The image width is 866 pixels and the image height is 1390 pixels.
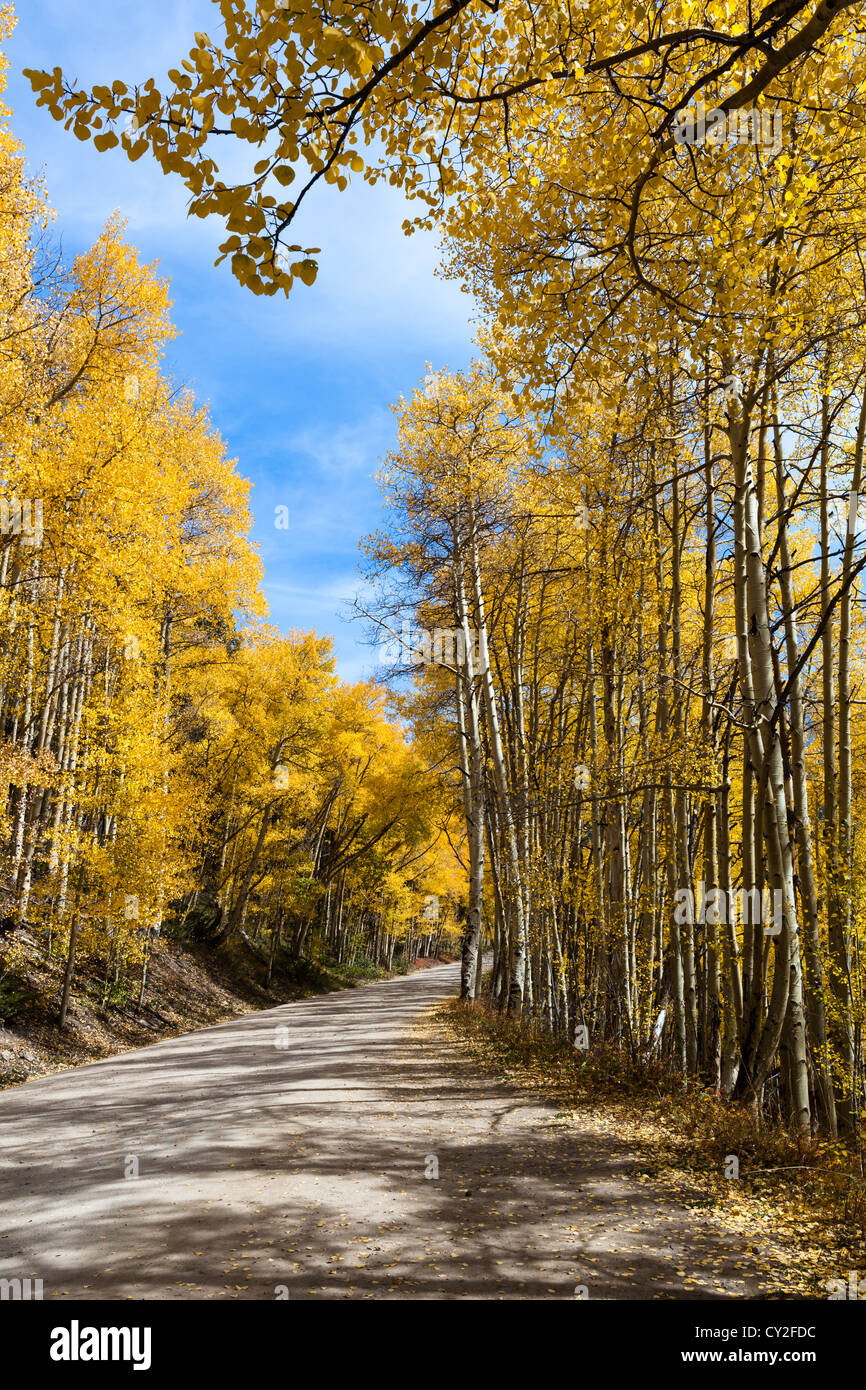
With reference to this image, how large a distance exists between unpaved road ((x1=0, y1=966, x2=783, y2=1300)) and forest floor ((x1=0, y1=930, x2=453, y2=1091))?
73.2 inches

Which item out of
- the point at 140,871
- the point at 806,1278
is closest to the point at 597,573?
the point at 806,1278

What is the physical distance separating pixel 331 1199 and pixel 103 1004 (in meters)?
9.24

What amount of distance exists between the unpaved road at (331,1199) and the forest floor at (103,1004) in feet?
6.10

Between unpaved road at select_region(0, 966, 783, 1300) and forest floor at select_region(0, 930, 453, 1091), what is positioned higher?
unpaved road at select_region(0, 966, 783, 1300)

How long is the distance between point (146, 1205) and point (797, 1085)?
438 cm

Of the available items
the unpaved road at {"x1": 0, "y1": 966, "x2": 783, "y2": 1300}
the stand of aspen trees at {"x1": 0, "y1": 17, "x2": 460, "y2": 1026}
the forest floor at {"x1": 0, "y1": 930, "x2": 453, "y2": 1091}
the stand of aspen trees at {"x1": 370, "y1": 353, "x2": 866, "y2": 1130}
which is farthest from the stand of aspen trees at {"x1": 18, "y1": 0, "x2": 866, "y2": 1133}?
the forest floor at {"x1": 0, "y1": 930, "x2": 453, "y2": 1091}

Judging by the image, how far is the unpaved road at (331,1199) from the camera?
3.33m

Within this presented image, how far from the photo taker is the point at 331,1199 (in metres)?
4.34

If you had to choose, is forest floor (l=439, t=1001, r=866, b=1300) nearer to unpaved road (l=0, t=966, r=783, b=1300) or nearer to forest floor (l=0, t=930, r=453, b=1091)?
unpaved road (l=0, t=966, r=783, b=1300)

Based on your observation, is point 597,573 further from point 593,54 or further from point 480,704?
point 480,704

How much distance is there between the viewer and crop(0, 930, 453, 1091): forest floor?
31.6ft

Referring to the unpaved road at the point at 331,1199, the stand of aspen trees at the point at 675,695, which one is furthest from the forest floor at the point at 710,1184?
the stand of aspen trees at the point at 675,695

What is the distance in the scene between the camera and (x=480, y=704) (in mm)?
15086

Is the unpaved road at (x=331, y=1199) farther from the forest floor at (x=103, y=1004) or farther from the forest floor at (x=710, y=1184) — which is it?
the forest floor at (x=103, y=1004)
